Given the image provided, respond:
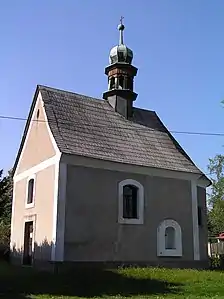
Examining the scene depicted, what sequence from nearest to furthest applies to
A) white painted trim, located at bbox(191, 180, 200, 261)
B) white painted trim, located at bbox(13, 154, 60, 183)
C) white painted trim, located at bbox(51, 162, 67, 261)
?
white painted trim, located at bbox(51, 162, 67, 261), white painted trim, located at bbox(13, 154, 60, 183), white painted trim, located at bbox(191, 180, 200, 261)

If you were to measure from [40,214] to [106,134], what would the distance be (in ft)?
16.9

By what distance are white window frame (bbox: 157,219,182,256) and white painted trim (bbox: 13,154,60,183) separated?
20.0 feet

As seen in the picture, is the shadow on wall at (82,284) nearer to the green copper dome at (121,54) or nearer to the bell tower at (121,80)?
the bell tower at (121,80)

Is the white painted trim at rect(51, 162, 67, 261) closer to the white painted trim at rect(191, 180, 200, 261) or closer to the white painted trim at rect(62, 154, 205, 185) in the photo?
the white painted trim at rect(62, 154, 205, 185)

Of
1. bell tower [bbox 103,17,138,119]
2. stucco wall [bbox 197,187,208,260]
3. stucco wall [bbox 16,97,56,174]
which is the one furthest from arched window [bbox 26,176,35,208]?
stucco wall [bbox 197,187,208,260]

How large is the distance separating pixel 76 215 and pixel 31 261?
4004mm

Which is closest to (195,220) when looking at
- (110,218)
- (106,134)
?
(110,218)

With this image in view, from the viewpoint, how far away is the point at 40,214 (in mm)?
20297

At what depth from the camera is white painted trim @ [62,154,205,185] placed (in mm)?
19266

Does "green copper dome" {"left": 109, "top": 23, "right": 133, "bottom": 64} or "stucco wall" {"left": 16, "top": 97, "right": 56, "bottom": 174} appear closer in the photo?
"stucco wall" {"left": 16, "top": 97, "right": 56, "bottom": 174}

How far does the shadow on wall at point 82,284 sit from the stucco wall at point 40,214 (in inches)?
58.1

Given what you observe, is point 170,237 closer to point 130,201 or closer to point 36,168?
point 130,201

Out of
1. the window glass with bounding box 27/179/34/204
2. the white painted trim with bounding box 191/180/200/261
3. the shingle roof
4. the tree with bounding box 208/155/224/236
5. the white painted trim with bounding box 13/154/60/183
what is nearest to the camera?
the white painted trim with bounding box 13/154/60/183

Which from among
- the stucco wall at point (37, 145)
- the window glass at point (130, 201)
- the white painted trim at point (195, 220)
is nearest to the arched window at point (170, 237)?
the white painted trim at point (195, 220)
